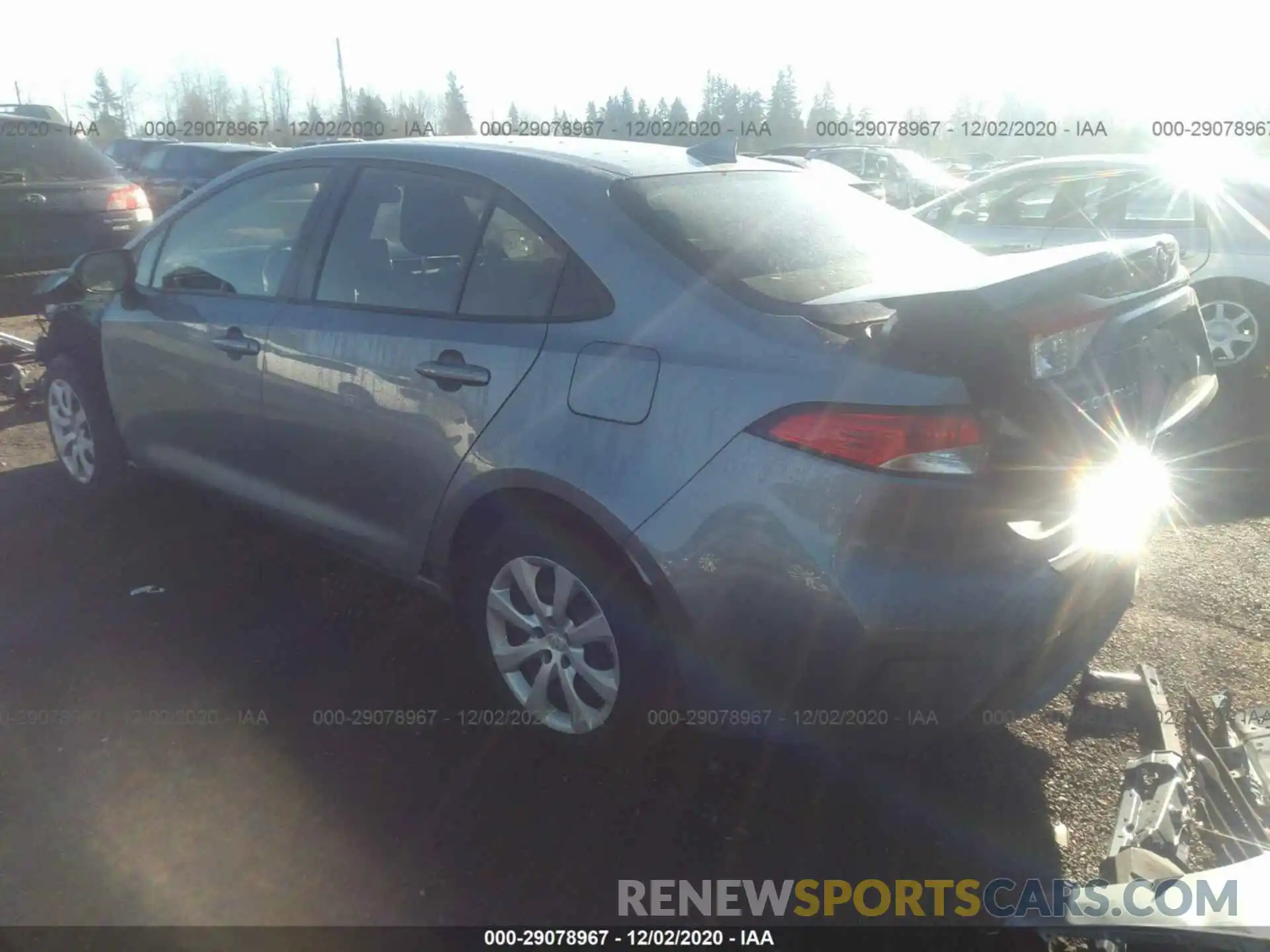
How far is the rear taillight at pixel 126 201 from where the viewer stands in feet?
29.6

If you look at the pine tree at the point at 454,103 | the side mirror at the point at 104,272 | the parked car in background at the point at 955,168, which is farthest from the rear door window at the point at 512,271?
the pine tree at the point at 454,103

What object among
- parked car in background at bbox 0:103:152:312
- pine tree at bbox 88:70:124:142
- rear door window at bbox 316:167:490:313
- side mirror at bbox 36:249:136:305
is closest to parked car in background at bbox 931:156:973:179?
parked car in background at bbox 0:103:152:312

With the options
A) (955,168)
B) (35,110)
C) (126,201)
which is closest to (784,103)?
(955,168)

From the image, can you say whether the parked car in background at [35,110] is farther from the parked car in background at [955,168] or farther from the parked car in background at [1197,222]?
the parked car in background at [955,168]

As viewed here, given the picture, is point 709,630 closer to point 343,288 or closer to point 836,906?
point 836,906

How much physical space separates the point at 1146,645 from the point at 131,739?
3352mm

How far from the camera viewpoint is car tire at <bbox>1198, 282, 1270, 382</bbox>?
6.70m

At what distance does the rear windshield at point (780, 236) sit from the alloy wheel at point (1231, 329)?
4.30 metres

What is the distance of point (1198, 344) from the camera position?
304 centimetres

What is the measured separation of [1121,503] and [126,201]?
911cm

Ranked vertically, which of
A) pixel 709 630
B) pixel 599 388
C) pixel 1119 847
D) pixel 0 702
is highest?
pixel 599 388

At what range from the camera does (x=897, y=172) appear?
61.5ft

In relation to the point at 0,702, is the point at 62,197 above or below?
above

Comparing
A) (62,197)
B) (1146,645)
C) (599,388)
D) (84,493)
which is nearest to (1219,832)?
(1146,645)
